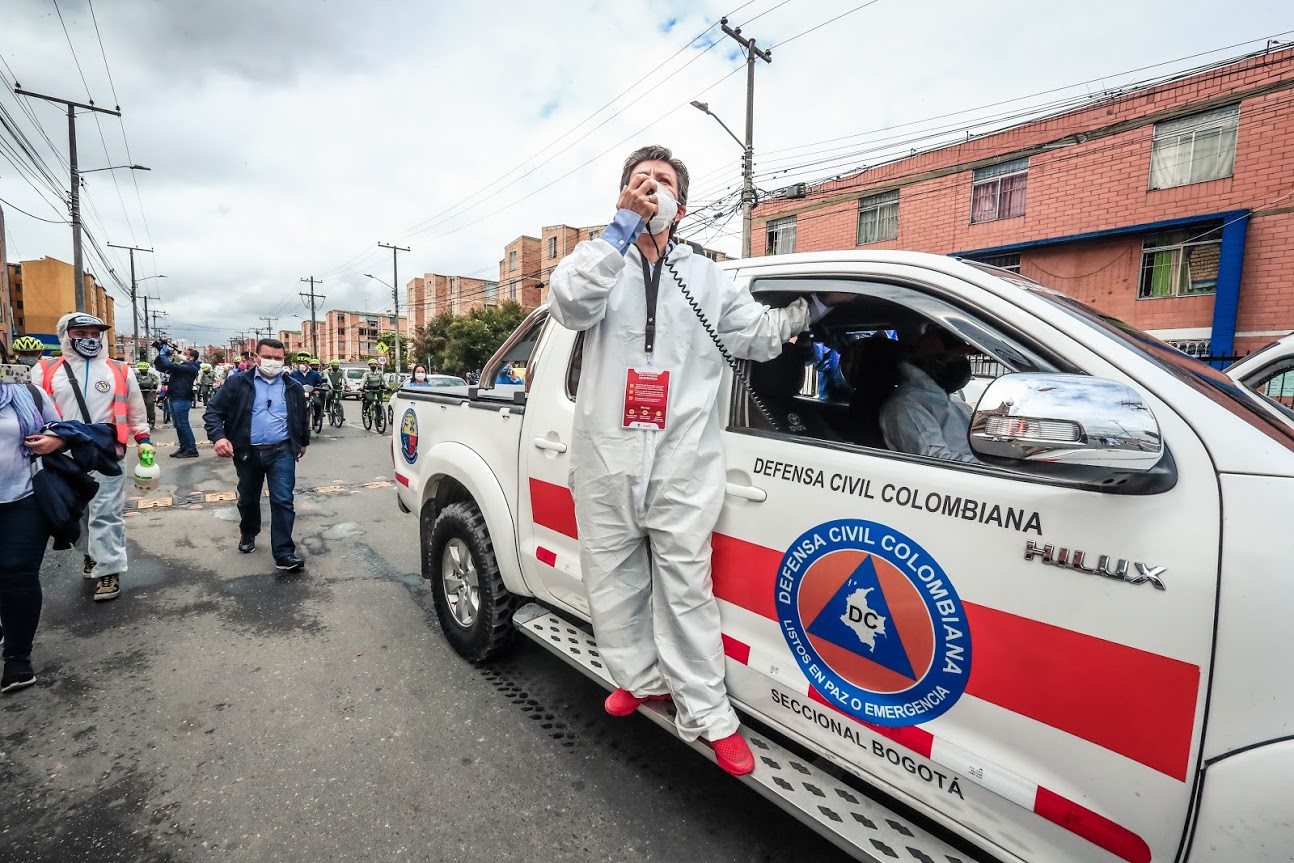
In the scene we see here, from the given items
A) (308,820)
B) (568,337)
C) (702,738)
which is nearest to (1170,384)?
(702,738)

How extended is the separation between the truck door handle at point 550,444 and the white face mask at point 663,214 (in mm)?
920

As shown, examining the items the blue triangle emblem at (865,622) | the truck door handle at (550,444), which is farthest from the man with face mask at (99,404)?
the blue triangle emblem at (865,622)

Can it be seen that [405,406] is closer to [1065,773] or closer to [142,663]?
[142,663]

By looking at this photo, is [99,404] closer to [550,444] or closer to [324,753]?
[324,753]

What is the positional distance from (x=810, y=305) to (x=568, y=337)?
1042mm

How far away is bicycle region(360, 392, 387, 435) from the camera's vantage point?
1459cm

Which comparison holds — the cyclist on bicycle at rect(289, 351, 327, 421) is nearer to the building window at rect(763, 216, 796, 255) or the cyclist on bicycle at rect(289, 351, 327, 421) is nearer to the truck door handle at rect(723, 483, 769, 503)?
the truck door handle at rect(723, 483, 769, 503)

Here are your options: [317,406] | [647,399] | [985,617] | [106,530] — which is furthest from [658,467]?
[317,406]

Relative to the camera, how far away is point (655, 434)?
1915 mm

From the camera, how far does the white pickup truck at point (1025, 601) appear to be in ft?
3.62

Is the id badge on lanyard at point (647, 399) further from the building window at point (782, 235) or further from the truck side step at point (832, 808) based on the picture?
the building window at point (782, 235)

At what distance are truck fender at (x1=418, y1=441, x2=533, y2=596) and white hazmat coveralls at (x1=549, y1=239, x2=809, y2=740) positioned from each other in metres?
0.86

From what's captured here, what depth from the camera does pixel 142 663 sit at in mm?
3229

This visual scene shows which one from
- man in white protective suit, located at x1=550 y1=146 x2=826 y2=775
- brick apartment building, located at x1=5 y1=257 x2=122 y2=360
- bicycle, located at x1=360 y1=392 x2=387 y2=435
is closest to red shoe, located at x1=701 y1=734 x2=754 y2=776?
man in white protective suit, located at x1=550 y1=146 x2=826 y2=775
